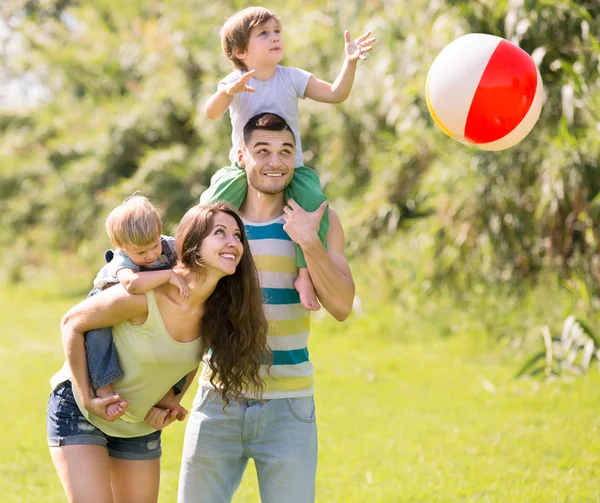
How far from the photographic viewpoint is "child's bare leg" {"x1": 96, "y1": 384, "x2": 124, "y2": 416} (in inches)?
122

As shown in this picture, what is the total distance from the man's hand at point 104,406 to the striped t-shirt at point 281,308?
366mm

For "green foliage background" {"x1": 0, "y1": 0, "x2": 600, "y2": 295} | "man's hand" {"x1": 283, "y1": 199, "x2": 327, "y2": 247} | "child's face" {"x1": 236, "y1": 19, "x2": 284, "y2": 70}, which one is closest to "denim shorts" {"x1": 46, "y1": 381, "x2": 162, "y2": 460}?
"man's hand" {"x1": 283, "y1": 199, "x2": 327, "y2": 247}

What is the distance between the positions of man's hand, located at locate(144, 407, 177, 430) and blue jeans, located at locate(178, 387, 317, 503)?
0.10 meters

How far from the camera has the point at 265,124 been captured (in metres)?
3.40

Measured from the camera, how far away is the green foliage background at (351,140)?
8023 millimetres

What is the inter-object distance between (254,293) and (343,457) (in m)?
3.04

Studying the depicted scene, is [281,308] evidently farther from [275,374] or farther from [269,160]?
[269,160]

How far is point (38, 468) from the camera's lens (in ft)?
19.2

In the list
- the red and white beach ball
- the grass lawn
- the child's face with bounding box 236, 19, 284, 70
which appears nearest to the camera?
the child's face with bounding box 236, 19, 284, 70

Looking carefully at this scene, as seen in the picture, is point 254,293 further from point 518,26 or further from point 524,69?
point 518,26

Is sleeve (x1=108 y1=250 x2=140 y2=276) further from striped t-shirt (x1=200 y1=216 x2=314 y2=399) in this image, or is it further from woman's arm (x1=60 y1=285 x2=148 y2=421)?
striped t-shirt (x1=200 y1=216 x2=314 y2=399)

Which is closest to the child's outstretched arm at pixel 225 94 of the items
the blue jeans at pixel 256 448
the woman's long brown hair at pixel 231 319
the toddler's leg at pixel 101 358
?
the woman's long brown hair at pixel 231 319

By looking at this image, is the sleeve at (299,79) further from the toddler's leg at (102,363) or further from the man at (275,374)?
the toddler's leg at (102,363)

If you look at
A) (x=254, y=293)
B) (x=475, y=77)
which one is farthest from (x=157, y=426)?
(x=475, y=77)
